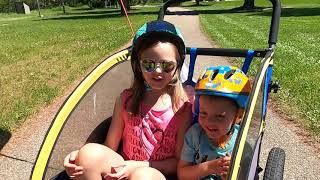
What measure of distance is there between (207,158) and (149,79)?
1.73 ft

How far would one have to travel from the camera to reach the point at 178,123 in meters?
2.69

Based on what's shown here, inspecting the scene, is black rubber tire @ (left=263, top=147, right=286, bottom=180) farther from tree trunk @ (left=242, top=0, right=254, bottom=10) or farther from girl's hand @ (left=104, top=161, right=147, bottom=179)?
tree trunk @ (left=242, top=0, right=254, bottom=10)

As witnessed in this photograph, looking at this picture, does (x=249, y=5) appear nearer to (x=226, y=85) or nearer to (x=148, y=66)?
(x=148, y=66)

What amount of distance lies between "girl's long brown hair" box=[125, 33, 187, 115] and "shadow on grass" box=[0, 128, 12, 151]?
2.49 metres

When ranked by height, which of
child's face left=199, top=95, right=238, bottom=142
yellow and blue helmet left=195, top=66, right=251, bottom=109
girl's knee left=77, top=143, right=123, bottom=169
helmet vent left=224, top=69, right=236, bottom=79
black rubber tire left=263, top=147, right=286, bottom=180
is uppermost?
helmet vent left=224, top=69, right=236, bottom=79

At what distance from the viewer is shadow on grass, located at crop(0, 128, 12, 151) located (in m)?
4.85

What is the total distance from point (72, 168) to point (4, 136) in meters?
2.85

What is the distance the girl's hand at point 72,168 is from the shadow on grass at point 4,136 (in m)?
2.47

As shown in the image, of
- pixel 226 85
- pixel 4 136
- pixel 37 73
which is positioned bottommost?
pixel 37 73

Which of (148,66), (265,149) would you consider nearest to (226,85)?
(148,66)

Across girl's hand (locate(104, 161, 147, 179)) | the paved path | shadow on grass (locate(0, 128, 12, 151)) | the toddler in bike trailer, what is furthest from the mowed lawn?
the toddler in bike trailer

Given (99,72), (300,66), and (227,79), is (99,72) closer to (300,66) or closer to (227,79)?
(227,79)

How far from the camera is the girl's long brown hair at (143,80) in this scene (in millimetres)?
2598

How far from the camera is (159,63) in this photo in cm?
255
